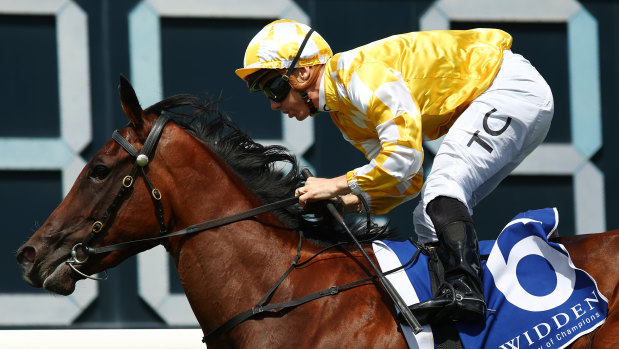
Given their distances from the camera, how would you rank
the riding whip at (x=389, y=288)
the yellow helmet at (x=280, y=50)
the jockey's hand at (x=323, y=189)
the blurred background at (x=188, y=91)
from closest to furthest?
the riding whip at (x=389, y=288) → the jockey's hand at (x=323, y=189) → the yellow helmet at (x=280, y=50) → the blurred background at (x=188, y=91)

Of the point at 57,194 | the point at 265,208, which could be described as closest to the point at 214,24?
the point at 57,194

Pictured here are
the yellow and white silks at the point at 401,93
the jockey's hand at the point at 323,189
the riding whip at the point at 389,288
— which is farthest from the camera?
the jockey's hand at the point at 323,189

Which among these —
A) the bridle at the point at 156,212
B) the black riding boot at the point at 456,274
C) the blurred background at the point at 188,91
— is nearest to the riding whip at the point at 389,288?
the black riding boot at the point at 456,274

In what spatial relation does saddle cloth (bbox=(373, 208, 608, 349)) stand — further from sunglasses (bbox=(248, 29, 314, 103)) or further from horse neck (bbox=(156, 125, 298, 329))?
sunglasses (bbox=(248, 29, 314, 103))

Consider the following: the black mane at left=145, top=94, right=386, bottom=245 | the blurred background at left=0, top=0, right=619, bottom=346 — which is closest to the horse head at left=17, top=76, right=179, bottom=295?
the black mane at left=145, top=94, right=386, bottom=245

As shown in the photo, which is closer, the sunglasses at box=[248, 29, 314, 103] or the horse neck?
the horse neck

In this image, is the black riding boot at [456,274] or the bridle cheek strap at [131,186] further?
the bridle cheek strap at [131,186]

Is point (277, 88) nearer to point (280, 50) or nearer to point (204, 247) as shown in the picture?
point (280, 50)

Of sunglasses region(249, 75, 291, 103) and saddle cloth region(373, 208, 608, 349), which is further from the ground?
sunglasses region(249, 75, 291, 103)

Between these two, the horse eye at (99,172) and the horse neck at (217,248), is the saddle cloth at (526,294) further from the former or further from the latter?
the horse eye at (99,172)

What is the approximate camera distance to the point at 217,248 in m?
2.46

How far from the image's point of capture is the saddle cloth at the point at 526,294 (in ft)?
7.58

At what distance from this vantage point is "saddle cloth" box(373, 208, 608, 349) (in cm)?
231

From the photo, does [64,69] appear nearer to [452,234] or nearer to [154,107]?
[154,107]
